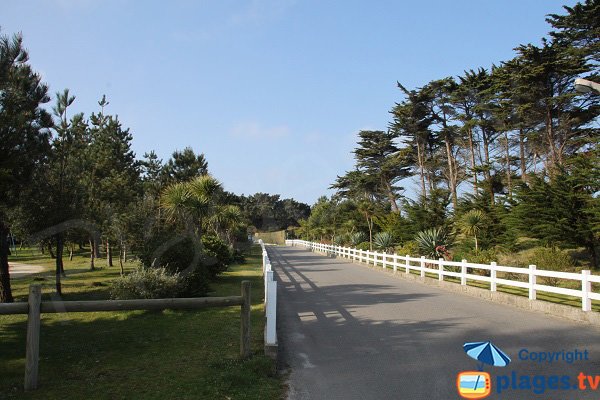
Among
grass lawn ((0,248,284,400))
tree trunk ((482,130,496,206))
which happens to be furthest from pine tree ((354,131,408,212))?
grass lawn ((0,248,284,400))

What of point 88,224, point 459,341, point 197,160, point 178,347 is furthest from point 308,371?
point 197,160

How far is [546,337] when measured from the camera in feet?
27.2

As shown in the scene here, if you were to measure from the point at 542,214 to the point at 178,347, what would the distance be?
19115 mm

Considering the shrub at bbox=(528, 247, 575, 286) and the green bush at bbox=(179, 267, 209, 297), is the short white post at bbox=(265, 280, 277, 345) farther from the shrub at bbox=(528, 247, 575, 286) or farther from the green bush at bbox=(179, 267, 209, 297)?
the shrub at bbox=(528, 247, 575, 286)

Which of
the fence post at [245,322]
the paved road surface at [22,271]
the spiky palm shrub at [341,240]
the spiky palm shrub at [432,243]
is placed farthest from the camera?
the spiky palm shrub at [341,240]

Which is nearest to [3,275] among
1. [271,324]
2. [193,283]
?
[193,283]

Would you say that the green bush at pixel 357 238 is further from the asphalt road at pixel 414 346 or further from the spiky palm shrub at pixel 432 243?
the asphalt road at pixel 414 346

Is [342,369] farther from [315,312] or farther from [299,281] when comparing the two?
[299,281]

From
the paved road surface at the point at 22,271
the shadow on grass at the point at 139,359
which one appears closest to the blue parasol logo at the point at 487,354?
the shadow on grass at the point at 139,359

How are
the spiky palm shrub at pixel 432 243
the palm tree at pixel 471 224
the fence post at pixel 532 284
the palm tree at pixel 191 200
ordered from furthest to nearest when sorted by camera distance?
the palm tree at pixel 471 224, the spiky palm shrub at pixel 432 243, the palm tree at pixel 191 200, the fence post at pixel 532 284

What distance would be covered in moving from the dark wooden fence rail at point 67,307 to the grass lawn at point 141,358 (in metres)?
0.26

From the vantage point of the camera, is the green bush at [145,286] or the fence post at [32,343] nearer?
the fence post at [32,343]

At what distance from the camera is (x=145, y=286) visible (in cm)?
1163

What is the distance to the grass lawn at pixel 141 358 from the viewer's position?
18.2 ft
